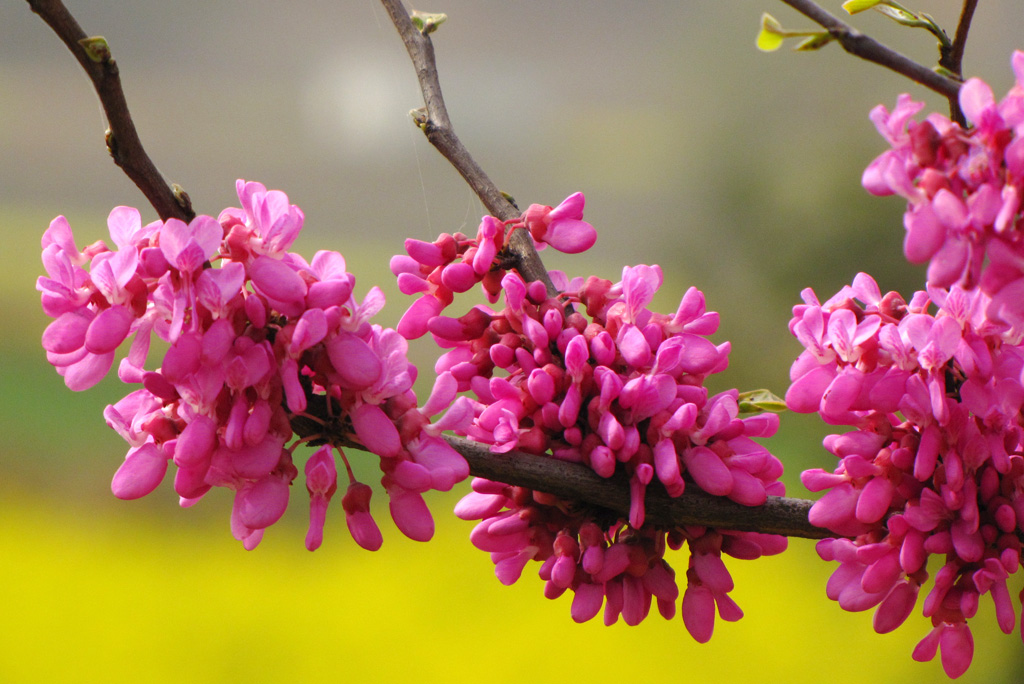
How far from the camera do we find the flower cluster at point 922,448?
38 centimetres

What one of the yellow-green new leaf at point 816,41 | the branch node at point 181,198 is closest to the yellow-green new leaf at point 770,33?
the yellow-green new leaf at point 816,41

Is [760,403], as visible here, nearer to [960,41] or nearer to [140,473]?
[960,41]

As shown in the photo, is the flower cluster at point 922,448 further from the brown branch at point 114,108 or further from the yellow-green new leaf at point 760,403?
the brown branch at point 114,108

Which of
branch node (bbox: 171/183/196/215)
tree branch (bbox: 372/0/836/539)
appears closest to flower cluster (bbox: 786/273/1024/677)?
tree branch (bbox: 372/0/836/539)

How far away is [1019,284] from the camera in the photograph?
297 mm

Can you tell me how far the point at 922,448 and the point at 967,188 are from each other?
0.44 feet

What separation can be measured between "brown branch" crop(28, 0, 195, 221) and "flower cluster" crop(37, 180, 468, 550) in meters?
0.02

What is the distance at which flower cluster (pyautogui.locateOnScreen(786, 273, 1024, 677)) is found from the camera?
38 cm

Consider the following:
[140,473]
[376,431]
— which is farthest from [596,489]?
[140,473]

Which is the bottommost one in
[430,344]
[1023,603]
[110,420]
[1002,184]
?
[430,344]

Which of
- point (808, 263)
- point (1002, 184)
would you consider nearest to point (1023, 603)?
point (1002, 184)

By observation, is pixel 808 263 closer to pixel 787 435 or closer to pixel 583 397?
pixel 787 435

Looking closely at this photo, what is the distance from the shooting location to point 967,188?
0.30m

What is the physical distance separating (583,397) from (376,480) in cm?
110
